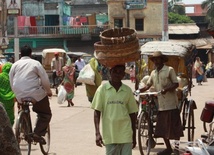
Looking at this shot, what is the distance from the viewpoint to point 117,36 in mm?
8656

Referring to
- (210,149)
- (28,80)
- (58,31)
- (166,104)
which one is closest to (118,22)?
(58,31)

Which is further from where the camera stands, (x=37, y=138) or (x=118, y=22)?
(x=118, y=22)

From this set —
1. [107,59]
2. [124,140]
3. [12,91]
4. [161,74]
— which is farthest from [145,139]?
[124,140]

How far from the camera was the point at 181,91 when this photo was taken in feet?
35.6

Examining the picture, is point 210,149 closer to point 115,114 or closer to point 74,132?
point 115,114

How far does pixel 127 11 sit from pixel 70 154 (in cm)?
5055

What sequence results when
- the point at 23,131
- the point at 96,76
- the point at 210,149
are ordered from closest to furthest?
the point at 210,149 < the point at 23,131 < the point at 96,76

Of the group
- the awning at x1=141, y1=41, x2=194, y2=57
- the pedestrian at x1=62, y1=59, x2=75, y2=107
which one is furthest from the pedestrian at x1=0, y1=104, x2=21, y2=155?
the pedestrian at x1=62, y1=59, x2=75, y2=107

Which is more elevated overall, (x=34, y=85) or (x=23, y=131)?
(x=34, y=85)

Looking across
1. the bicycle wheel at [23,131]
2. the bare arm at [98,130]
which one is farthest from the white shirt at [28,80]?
the bare arm at [98,130]

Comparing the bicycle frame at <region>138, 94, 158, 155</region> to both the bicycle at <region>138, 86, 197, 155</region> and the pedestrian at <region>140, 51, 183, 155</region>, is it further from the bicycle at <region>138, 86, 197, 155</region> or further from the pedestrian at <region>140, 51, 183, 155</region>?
the pedestrian at <region>140, 51, 183, 155</region>

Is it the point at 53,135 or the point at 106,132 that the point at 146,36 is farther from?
the point at 106,132

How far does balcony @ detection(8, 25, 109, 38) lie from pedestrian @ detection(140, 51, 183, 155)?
48.6 m

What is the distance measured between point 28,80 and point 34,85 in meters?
0.11
